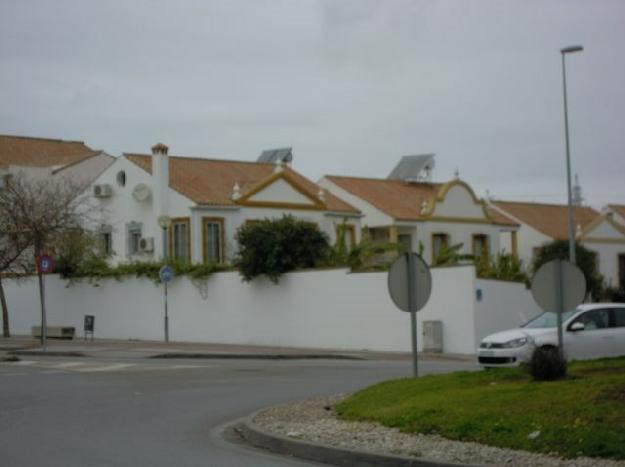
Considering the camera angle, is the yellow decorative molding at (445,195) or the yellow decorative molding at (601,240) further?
the yellow decorative molding at (601,240)

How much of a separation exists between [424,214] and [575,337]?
31794mm

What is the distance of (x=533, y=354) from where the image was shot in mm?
15391

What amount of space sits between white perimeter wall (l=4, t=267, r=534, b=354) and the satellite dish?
433 cm

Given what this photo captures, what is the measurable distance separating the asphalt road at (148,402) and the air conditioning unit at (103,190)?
733 inches

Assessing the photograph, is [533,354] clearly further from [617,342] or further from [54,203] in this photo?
[54,203]

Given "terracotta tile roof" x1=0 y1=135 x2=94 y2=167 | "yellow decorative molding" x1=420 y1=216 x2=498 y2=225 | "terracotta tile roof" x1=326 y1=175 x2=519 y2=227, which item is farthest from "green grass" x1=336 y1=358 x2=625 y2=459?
"terracotta tile roof" x1=0 y1=135 x2=94 y2=167

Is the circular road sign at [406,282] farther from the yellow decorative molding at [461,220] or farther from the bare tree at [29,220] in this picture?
the yellow decorative molding at [461,220]

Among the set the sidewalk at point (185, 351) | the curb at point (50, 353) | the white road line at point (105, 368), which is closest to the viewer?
the white road line at point (105, 368)

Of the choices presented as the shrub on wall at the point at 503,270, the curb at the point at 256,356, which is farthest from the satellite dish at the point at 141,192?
the curb at the point at 256,356

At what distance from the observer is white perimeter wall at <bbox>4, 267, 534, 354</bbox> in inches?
1406

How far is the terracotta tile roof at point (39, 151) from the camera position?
63.2m

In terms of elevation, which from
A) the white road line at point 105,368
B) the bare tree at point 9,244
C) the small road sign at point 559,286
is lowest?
the white road line at point 105,368

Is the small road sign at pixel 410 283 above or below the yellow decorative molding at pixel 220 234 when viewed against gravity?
below

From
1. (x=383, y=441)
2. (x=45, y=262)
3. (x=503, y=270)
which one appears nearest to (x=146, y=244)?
(x=45, y=262)
